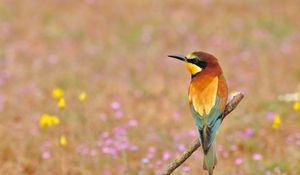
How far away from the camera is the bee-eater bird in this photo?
379 cm

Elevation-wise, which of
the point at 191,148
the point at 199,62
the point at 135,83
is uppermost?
the point at 199,62

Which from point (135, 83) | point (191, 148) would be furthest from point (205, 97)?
point (135, 83)

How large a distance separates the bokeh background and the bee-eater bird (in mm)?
2144

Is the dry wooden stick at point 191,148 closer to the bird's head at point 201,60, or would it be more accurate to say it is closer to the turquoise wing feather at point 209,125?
the turquoise wing feather at point 209,125

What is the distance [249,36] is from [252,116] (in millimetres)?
5629

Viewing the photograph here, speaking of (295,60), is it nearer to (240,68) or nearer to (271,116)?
(240,68)

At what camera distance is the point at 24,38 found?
1300 cm

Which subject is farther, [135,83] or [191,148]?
[135,83]

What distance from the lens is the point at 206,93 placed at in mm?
3836

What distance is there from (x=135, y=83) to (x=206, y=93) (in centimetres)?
659

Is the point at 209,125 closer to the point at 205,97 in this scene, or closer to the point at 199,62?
the point at 205,97

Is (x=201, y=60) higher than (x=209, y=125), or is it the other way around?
(x=201, y=60)

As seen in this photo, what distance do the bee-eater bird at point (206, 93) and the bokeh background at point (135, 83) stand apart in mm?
2144

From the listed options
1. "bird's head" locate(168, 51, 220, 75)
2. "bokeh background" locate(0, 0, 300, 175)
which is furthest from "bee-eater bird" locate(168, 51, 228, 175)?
A: "bokeh background" locate(0, 0, 300, 175)
